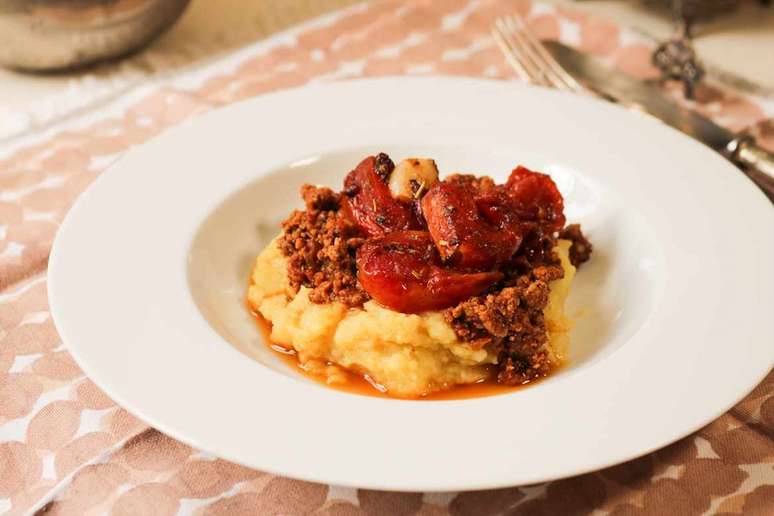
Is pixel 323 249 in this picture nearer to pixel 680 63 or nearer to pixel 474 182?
pixel 474 182

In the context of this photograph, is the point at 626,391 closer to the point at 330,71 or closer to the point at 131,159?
the point at 131,159

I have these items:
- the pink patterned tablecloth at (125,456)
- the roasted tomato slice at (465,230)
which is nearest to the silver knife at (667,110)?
the pink patterned tablecloth at (125,456)

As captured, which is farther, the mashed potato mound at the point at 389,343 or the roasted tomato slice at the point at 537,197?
the roasted tomato slice at the point at 537,197

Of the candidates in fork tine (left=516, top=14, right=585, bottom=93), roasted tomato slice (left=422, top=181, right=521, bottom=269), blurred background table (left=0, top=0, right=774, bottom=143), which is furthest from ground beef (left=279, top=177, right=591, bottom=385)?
blurred background table (left=0, top=0, right=774, bottom=143)

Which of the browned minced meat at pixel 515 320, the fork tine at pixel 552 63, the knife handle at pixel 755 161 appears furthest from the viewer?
the fork tine at pixel 552 63

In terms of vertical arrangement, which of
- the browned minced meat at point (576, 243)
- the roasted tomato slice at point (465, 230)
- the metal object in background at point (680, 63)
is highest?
the metal object in background at point (680, 63)

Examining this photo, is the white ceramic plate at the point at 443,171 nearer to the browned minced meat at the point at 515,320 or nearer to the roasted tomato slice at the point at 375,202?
the browned minced meat at the point at 515,320

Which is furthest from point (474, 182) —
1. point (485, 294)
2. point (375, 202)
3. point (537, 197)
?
point (485, 294)
